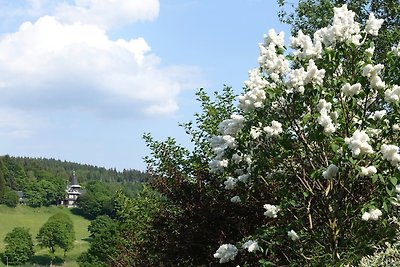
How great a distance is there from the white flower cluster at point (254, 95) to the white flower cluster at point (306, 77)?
15.8 inches

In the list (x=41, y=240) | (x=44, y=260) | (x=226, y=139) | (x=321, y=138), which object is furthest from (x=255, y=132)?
(x=41, y=240)

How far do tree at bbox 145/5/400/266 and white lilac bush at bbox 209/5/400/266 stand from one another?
0.01 meters

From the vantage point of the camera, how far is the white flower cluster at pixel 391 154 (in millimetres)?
5711

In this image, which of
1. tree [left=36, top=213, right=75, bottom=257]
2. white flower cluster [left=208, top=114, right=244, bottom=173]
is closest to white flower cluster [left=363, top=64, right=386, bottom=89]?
white flower cluster [left=208, top=114, right=244, bottom=173]

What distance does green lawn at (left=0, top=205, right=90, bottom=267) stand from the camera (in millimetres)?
104000

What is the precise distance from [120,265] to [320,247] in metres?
9.71

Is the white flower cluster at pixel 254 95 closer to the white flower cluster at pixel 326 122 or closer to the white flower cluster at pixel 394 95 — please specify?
the white flower cluster at pixel 326 122

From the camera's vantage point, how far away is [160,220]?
964 cm

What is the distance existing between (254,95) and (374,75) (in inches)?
52.6

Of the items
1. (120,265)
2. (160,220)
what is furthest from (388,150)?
(120,265)

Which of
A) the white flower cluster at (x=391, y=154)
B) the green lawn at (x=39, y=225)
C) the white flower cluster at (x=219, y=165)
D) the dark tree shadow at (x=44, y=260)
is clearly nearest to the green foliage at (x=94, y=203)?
the green lawn at (x=39, y=225)

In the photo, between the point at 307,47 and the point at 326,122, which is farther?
the point at 307,47

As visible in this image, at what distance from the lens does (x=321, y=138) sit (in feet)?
20.1

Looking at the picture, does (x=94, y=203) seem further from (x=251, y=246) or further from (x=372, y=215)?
(x=372, y=215)
